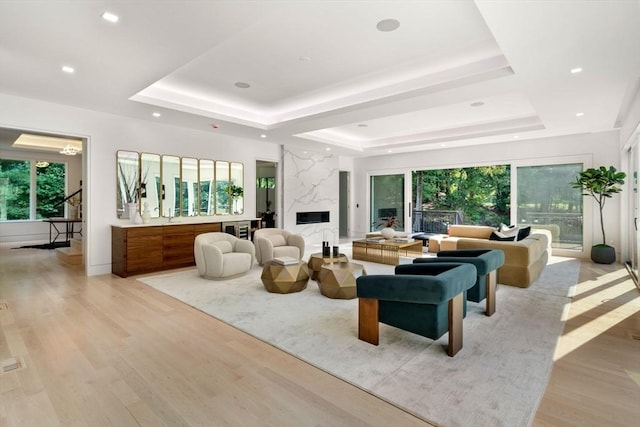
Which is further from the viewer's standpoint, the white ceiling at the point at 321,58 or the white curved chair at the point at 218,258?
the white curved chair at the point at 218,258

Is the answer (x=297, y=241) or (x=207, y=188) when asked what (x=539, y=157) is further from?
(x=207, y=188)

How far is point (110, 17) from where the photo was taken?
8.97 ft

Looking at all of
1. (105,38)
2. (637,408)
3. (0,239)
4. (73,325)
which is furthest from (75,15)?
(0,239)

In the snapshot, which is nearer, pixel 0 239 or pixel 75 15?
pixel 75 15

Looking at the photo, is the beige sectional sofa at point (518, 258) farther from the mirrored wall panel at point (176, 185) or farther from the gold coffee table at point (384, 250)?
the mirrored wall panel at point (176, 185)

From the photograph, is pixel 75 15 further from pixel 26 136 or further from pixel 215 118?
pixel 26 136

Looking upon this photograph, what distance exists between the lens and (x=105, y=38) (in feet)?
10.1

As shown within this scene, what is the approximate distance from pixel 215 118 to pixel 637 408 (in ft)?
20.1

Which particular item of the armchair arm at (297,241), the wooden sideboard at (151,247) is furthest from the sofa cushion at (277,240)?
the wooden sideboard at (151,247)

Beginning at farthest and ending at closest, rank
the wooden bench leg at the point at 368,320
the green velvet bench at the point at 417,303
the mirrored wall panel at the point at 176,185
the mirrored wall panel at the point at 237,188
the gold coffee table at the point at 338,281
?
the mirrored wall panel at the point at 237,188
the mirrored wall panel at the point at 176,185
the gold coffee table at the point at 338,281
the wooden bench leg at the point at 368,320
the green velvet bench at the point at 417,303

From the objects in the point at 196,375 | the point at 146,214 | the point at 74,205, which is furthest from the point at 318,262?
the point at 74,205

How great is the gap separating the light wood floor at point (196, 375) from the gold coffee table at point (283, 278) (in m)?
1.02

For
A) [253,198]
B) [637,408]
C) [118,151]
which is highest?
[118,151]

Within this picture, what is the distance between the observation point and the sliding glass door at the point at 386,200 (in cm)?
1029
